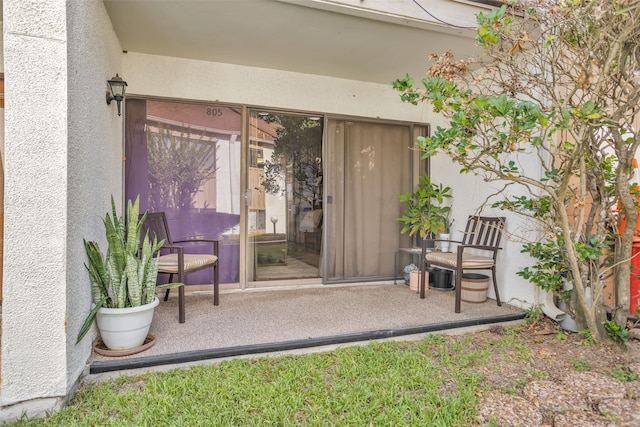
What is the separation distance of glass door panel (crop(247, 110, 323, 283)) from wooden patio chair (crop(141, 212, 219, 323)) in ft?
2.55

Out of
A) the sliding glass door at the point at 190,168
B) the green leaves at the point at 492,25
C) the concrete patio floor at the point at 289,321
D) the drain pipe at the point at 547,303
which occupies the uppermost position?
the green leaves at the point at 492,25

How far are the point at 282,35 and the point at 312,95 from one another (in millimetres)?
1152

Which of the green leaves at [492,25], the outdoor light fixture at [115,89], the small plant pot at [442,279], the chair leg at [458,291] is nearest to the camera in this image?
the green leaves at [492,25]

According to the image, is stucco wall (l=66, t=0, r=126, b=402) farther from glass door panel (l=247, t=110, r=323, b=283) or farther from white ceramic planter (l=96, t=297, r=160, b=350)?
glass door panel (l=247, t=110, r=323, b=283)

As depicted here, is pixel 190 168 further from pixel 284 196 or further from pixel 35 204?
pixel 35 204

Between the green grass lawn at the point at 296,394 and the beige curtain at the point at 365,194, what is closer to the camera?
the green grass lawn at the point at 296,394

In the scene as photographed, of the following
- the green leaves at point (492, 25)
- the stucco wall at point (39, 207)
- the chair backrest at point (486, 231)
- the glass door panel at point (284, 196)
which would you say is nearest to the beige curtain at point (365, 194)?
the glass door panel at point (284, 196)

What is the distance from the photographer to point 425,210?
472 centimetres

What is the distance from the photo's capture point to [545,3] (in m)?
2.69

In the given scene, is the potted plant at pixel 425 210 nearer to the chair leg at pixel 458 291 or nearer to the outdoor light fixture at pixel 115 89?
the chair leg at pixel 458 291

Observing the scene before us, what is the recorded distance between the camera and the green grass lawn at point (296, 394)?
6.01 ft

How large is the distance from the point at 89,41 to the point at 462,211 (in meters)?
4.10

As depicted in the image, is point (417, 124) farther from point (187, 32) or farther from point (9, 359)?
point (9, 359)

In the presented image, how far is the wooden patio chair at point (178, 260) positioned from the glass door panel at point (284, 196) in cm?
78
